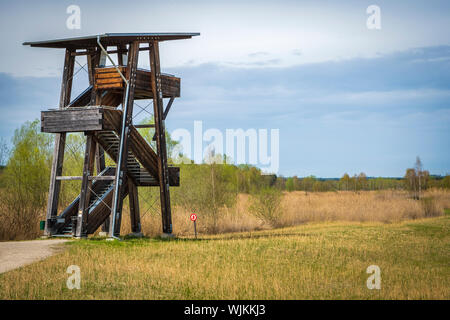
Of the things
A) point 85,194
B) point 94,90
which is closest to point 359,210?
point 85,194

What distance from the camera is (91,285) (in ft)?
48.9

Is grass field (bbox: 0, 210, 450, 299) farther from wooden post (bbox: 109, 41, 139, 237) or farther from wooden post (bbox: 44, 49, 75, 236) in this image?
wooden post (bbox: 44, 49, 75, 236)

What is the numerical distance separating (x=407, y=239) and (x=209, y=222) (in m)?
14.9

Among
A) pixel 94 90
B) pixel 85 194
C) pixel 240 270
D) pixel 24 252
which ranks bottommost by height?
pixel 240 270

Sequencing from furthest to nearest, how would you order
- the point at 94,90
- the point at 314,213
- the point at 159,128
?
the point at 314,213 → the point at 159,128 → the point at 94,90

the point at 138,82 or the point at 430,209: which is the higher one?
Result: the point at 138,82

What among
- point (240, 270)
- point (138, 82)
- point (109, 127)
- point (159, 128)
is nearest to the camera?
point (240, 270)

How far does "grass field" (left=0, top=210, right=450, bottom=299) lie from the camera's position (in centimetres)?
1402

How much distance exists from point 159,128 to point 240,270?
1190 cm

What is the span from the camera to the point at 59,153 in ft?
88.4

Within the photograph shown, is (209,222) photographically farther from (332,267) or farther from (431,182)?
(431,182)

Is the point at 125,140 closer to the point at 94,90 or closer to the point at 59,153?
the point at 94,90
